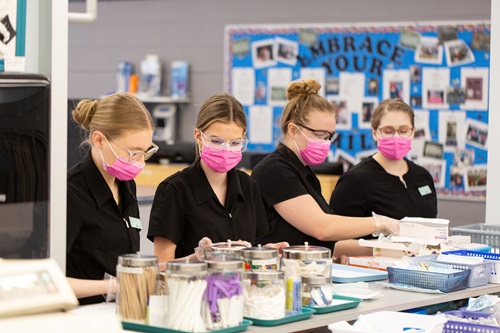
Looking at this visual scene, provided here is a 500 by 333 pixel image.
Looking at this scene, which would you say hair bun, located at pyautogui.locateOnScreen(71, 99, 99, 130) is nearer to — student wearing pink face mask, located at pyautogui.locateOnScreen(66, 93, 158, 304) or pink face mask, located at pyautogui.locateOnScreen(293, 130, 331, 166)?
student wearing pink face mask, located at pyautogui.locateOnScreen(66, 93, 158, 304)

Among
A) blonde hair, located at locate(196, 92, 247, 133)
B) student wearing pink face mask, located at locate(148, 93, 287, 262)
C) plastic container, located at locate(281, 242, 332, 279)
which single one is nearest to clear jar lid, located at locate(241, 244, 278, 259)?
plastic container, located at locate(281, 242, 332, 279)

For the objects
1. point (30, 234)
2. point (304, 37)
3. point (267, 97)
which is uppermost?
point (304, 37)

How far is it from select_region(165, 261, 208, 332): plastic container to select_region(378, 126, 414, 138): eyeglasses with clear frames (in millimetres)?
2213

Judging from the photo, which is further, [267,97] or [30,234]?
[267,97]

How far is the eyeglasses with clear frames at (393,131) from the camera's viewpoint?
4.47m

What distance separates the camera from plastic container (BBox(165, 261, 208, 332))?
2.45m

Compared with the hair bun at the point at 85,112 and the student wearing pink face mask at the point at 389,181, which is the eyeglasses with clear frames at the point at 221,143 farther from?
the student wearing pink face mask at the point at 389,181

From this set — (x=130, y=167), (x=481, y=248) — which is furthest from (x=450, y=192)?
(x=130, y=167)

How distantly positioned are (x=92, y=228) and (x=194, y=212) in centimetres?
43

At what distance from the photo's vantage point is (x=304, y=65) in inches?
318

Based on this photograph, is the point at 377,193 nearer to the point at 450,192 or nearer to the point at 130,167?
the point at 130,167

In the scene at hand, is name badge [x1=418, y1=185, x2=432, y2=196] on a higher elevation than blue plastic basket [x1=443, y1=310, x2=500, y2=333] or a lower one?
higher

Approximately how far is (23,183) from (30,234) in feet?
0.50

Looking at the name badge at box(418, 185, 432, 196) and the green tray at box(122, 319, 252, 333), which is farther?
the name badge at box(418, 185, 432, 196)
